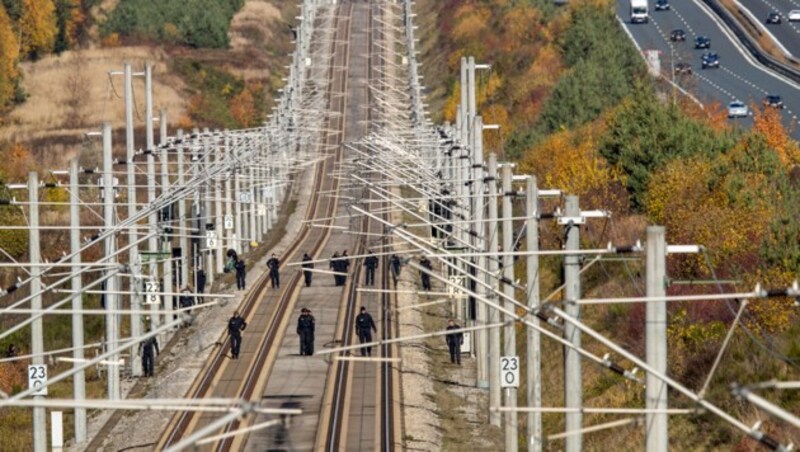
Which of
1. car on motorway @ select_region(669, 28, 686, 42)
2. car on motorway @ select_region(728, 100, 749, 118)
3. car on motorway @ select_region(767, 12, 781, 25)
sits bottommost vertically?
car on motorway @ select_region(728, 100, 749, 118)

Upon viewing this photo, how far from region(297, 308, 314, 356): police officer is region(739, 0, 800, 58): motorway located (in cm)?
7321

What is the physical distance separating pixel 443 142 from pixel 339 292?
8.38 m

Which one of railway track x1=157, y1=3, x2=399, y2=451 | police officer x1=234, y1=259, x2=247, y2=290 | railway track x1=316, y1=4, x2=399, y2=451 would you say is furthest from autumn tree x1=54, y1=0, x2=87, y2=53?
railway track x1=316, y1=4, x2=399, y2=451

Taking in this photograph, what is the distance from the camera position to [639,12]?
139500mm

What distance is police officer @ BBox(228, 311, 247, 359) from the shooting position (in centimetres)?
5328

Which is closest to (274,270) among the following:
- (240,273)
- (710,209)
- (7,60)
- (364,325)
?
(240,273)

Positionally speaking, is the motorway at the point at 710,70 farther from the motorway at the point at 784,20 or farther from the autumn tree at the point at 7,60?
the autumn tree at the point at 7,60

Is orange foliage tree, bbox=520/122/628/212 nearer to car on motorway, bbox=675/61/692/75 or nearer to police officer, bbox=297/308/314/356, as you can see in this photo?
police officer, bbox=297/308/314/356

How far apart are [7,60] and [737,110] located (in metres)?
68.5

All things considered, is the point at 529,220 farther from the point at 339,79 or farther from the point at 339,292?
the point at 339,79

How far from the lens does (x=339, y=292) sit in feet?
233

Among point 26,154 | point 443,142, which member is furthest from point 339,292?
point 26,154

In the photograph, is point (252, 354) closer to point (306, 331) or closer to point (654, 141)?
point (306, 331)

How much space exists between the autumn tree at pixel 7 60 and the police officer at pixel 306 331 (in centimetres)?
9138
